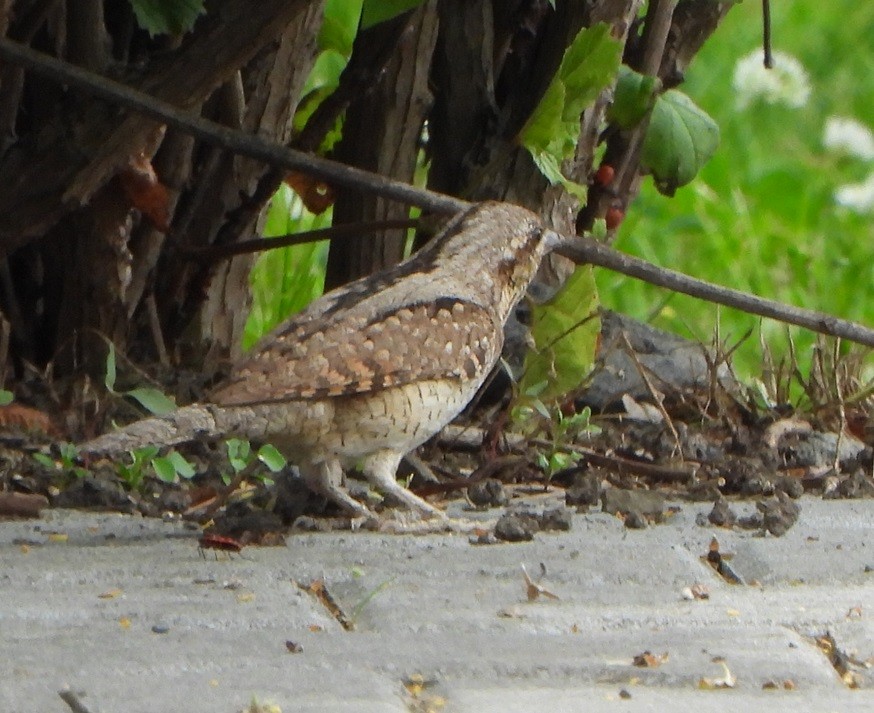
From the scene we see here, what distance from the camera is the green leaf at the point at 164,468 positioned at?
433 cm

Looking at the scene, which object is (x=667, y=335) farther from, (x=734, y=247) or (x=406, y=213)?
(x=734, y=247)

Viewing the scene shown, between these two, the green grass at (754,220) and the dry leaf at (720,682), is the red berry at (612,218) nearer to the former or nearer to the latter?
the green grass at (754,220)

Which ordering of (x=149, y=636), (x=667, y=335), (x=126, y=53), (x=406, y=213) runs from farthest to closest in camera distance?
(x=667, y=335)
(x=406, y=213)
(x=126, y=53)
(x=149, y=636)

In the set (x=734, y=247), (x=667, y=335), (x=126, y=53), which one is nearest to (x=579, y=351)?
(x=667, y=335)

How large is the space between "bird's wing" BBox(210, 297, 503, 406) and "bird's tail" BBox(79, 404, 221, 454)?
0.25 feet

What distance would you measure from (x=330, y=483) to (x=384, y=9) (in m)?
1.21

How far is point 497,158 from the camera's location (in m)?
5.02

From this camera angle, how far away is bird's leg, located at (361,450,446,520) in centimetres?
429

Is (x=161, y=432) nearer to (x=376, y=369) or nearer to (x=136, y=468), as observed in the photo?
(x=376, y=369)

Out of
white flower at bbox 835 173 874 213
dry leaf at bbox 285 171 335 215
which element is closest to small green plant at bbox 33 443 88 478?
dry leaf at bbox 285 171 335 215

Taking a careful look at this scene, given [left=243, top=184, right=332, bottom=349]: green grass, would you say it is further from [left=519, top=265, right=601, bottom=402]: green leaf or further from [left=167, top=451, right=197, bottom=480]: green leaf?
[left=167, top=451, right=197, bottom=480]: green leaf

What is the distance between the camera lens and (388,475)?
14.2 feet

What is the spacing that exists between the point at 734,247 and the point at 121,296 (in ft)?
13.4

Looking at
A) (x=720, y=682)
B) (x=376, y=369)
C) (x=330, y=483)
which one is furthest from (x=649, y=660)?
(x=330, y=483)
